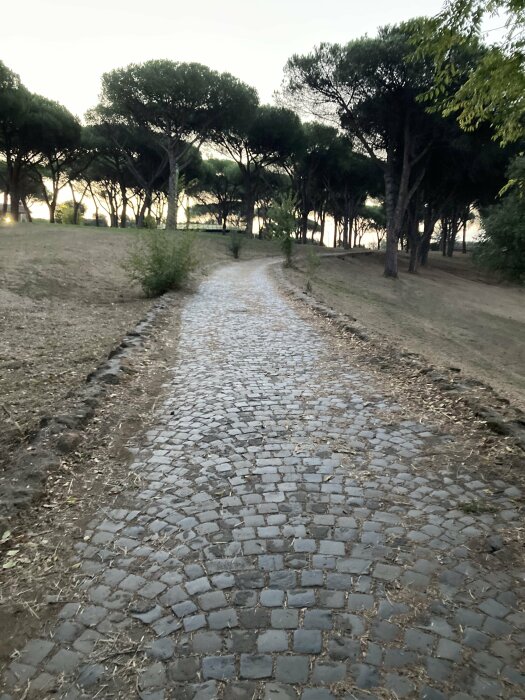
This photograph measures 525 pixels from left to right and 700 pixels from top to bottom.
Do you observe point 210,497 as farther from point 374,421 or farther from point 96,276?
point 96,276

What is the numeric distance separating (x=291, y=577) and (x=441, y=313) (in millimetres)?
17320

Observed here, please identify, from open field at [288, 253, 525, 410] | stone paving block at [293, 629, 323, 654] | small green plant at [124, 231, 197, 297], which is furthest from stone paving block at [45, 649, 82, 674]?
small green plant at [124, 231, 197, 297]

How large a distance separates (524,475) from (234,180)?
1965 inches

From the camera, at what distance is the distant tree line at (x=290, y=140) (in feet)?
75.4

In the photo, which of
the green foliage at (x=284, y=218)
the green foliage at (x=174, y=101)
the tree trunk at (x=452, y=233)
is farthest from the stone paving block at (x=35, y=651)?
the tree trunk at (x=452, y=233)

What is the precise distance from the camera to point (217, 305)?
40.4 feet

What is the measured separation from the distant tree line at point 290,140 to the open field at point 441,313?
10.9 ft

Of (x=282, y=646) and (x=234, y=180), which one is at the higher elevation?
(x=234, y=180)

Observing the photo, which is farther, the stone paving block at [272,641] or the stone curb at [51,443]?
the stone curb at [51,443]

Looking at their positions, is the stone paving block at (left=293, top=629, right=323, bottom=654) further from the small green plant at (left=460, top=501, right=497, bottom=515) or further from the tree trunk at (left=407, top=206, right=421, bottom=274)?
the tree trunk at (left=407, top=206, right=421, bottom=274)

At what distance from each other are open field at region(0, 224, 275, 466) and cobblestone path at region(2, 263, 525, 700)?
169 cm

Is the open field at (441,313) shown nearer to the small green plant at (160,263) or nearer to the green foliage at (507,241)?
the green foliage at (507,241)

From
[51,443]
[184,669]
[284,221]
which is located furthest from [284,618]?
[284,221]

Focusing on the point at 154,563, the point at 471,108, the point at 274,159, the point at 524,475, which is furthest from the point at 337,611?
the point at 274,159
